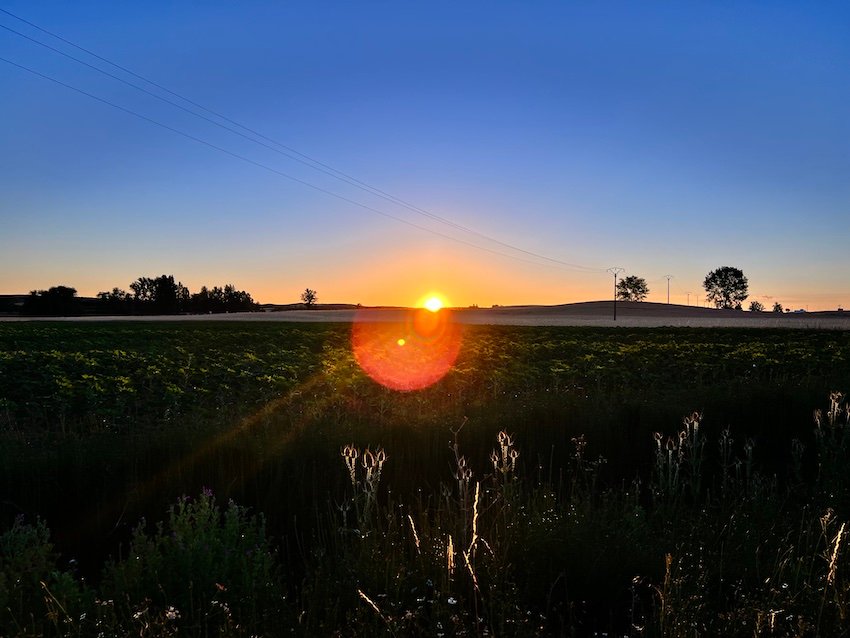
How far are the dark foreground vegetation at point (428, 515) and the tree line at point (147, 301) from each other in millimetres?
83230

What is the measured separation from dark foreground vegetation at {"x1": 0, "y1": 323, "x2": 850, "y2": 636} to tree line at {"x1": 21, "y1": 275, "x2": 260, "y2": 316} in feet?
273

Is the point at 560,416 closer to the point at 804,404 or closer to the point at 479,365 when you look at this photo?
the point at 804,404

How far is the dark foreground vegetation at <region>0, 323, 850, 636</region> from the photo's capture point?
3.56 m

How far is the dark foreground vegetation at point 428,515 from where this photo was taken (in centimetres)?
356

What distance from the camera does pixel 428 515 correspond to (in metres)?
5.74

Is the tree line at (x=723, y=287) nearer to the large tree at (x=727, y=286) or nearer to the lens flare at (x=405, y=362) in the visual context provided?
the large tree at (x=727, y=286)

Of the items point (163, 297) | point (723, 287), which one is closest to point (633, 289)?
point (723, 287)

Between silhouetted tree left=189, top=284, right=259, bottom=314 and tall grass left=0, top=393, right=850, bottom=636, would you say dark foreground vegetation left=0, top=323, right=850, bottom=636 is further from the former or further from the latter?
silhouetted tree left=189, top=284, right=259, bottom=314

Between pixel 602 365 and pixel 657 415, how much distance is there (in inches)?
433

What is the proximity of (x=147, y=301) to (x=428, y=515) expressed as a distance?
313ft

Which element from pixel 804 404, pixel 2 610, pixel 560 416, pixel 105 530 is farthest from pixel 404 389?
pixel 2 610

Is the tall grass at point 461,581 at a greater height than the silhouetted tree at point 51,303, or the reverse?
the silhouetted tree at point 51,303

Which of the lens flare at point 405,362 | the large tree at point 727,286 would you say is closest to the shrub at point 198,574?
the lens flare at point 405,362

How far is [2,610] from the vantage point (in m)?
3.52
